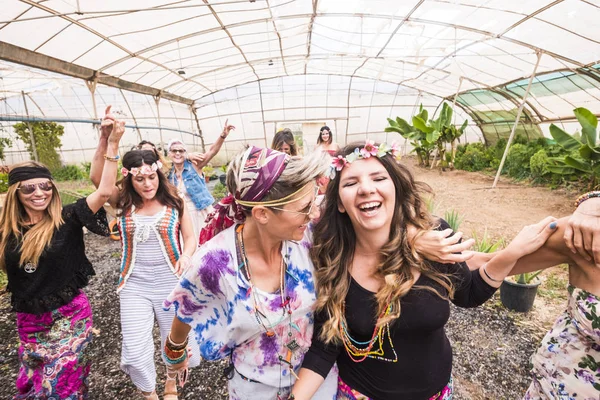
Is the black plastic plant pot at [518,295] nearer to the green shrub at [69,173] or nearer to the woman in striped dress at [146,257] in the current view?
the woman in striped dress at [146,257]

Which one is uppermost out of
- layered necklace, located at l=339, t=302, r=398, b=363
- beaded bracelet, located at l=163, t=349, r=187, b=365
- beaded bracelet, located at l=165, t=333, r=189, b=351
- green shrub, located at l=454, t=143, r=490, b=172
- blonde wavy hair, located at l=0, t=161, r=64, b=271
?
blonde wavy hair, located at l=0, t=161, r=64, b=271

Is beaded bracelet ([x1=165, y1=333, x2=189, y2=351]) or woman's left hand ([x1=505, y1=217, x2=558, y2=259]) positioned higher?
woman's left hand ([x1=505, y1=217, x2=558, y2=259])

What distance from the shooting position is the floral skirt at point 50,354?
186cm

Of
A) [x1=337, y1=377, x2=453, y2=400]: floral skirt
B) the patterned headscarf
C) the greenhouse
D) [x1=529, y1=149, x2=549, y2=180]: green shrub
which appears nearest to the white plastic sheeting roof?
the greenhouse

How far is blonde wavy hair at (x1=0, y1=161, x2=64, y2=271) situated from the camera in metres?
1.81

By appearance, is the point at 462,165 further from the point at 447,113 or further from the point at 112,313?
the point at 112,313

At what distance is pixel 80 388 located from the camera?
6.55 feet

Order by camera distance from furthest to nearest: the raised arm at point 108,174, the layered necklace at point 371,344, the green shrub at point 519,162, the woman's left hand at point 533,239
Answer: the green shrub at point 519,162
the raised arm at point 108,174
the layered necklace at point 371,344
the woman's left hand at point 533,239

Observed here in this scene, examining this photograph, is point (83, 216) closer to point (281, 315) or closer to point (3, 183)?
point (281, 315)

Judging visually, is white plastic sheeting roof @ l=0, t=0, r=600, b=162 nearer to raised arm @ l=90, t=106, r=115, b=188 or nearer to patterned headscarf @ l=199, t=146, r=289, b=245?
raised arm @ l=90, t=106, r=115, b=188

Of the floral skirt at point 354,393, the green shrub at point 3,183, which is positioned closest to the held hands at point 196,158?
the floral skirt at point 354,393

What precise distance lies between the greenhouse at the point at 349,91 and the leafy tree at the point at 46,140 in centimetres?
5

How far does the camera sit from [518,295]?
10.3 ft

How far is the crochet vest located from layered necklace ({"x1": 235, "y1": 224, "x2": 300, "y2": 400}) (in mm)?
1192
